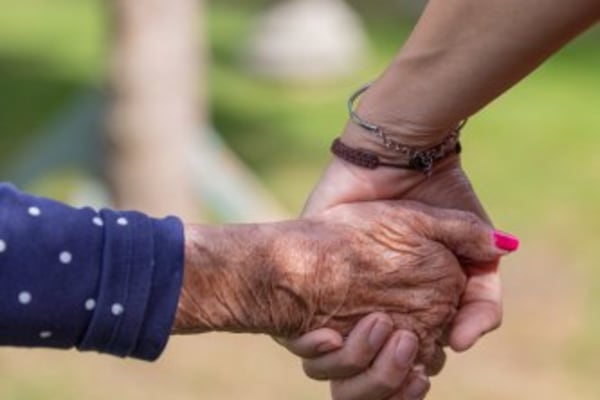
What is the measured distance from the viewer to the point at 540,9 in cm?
302

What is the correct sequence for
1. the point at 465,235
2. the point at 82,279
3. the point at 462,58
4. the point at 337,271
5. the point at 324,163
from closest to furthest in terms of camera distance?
1. the point at 82,279
2. the point at 462,58
3. the point at 337,271
4. the point at 465,235
5. the point at 324,163

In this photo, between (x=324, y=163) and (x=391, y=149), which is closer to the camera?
(x=391, y=149)

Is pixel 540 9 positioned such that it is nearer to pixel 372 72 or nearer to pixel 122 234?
pixel 122 234

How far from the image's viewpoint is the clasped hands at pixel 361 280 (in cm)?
321

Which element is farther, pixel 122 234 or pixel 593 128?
pixel 593 128

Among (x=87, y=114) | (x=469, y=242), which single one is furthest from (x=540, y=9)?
(x=87, y=114)

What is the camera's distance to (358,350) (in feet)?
10.9

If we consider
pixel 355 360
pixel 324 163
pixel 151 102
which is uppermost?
pixel 355 360

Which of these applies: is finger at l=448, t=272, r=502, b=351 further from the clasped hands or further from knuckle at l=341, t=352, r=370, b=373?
knuckle at l=341, t=352, r=370, b=373

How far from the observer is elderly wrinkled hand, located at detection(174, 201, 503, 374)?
125 inches

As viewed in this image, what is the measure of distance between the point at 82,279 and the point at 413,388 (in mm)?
859

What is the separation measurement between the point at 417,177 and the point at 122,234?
2.62 feet

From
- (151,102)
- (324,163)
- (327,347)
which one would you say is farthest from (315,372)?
(324,163)

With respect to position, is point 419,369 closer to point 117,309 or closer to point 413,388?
point 413,388
